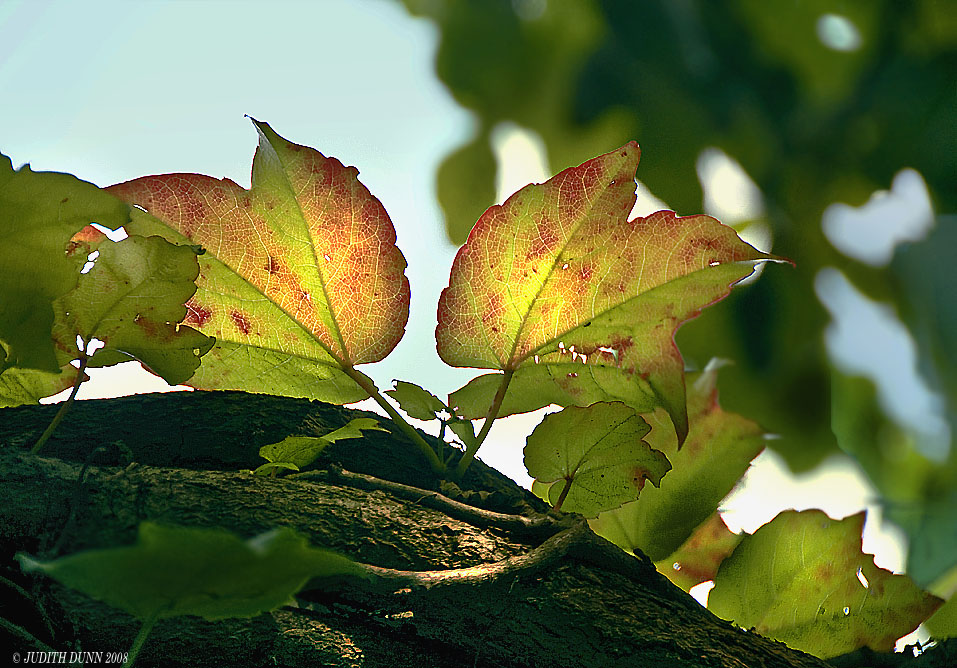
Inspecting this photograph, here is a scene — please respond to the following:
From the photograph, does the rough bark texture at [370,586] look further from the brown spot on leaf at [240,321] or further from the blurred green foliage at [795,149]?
the blurred green foliage at [795,149]

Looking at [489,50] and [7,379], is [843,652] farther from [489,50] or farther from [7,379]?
[489,50]

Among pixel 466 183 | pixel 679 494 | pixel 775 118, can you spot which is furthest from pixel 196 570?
pixel 775 118

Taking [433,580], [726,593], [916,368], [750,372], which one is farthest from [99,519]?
[916,368]

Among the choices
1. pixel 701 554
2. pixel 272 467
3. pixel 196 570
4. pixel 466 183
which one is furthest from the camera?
pixel 466 183

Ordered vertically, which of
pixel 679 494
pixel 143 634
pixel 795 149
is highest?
pixel 795 149

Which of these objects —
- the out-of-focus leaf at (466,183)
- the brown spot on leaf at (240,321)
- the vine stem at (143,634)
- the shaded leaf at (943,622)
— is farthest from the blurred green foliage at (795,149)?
the vine stem at (143,634)

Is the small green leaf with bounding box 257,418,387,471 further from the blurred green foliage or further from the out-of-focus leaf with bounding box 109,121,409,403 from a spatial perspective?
the blurred green foliage

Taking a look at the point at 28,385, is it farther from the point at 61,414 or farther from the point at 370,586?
the point at 370,586
